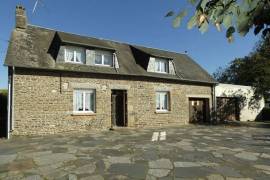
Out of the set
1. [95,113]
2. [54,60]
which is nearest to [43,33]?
[54,60]

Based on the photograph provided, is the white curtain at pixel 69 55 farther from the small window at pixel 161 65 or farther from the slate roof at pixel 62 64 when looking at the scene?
the small window at pixel 161 65

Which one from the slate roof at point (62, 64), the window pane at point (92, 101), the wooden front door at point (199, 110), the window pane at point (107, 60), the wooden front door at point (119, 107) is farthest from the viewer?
the wooden front door at point (199, 110)

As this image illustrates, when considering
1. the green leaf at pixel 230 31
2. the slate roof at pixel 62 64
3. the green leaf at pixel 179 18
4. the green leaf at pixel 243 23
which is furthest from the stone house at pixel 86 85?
the green leaf at pixel 243 23

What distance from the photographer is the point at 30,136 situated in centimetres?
1328

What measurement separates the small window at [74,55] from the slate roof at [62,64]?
1.42ft

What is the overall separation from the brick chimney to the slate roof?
318 mm

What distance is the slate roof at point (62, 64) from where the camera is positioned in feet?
46.1

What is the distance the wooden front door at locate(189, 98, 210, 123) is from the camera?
69.6ft

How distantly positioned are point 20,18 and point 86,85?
5603 millimetres

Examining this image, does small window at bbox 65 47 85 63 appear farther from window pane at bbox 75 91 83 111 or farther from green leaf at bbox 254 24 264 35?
green leaf at bbox 254 24 264 35

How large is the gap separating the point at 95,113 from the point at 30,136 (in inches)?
152

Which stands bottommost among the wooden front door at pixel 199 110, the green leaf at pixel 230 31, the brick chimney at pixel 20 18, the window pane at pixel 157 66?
the wooden front door at pixel 199 110

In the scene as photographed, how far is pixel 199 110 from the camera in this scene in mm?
21828

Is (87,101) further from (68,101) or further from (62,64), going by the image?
(62,64)
